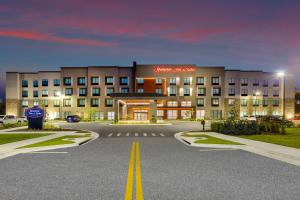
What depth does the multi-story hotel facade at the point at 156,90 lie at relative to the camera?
262 feet

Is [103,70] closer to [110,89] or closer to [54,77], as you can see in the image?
[110,89]

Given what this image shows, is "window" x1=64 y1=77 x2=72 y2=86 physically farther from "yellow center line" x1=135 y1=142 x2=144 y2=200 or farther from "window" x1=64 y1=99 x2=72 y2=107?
"yellow center line" x1=135 y1=142 x2=144 y2=200

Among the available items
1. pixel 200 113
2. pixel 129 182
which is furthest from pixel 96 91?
pixel 129 182

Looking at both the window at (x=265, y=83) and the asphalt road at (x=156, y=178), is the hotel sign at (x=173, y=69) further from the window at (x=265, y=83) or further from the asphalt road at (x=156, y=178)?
the asphalt road at (x=156, y=178)

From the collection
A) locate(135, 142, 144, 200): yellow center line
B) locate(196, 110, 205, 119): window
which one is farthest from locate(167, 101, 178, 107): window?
locate(135, 142, 144, 200): yellow center line

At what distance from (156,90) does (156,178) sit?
71573 mm

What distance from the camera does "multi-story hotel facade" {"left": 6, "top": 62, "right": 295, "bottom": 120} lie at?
7981 centimetres

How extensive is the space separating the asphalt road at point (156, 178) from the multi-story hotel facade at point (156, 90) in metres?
62.3

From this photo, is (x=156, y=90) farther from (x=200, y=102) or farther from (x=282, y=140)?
(x=282, y=140)

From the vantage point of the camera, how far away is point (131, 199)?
6688 mm

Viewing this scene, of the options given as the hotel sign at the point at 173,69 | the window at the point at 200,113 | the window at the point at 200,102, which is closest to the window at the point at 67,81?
the hotel sign at the point at 173,69

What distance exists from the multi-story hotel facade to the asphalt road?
204 feet

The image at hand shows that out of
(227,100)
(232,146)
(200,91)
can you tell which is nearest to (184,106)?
(200,91)

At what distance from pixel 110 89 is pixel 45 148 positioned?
215 ft
